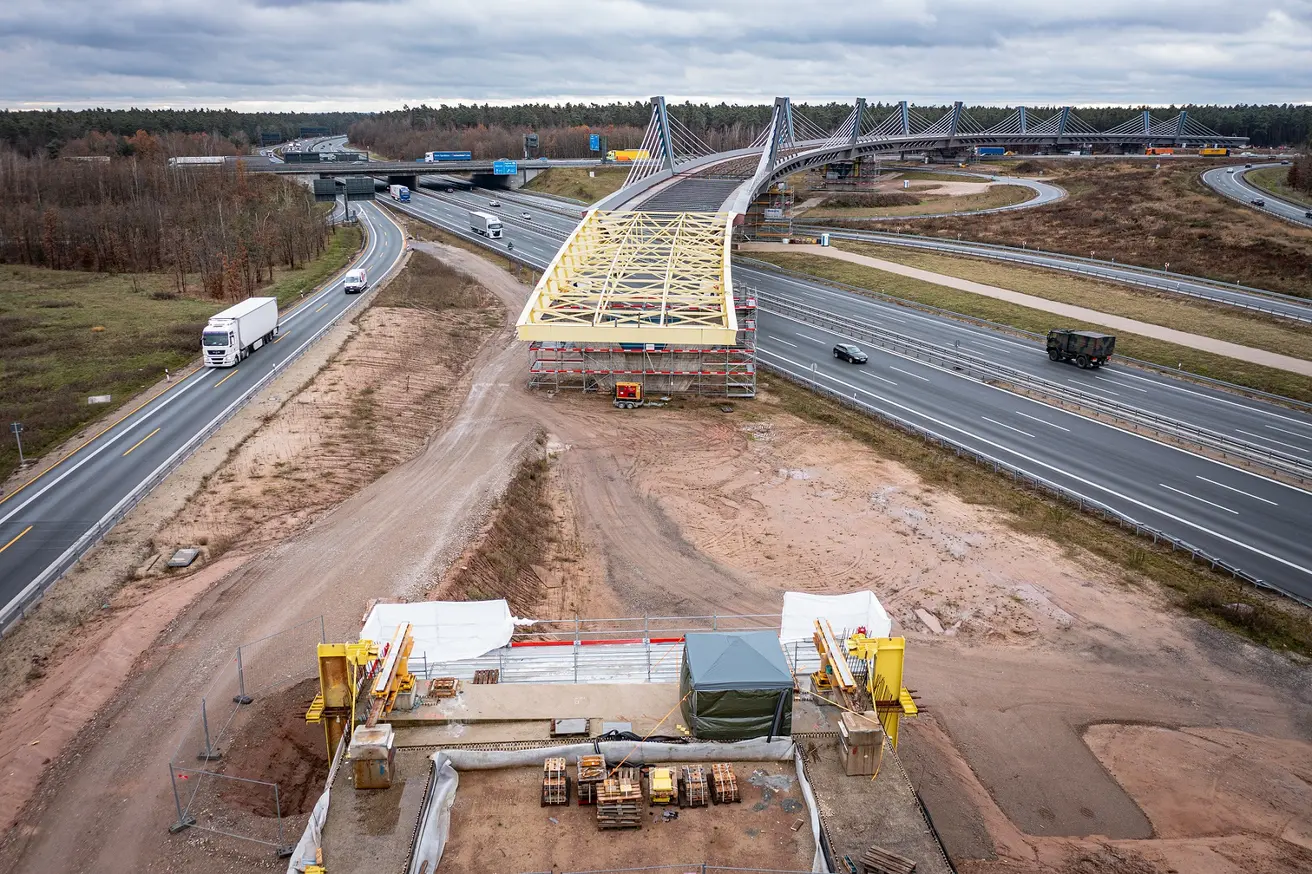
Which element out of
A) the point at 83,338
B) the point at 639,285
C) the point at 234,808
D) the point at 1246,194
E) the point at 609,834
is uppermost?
the point at 1246,194

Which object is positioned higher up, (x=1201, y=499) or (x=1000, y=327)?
(x=1000, y=327)

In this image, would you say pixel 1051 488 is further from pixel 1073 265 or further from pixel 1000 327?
pixel 1073 265

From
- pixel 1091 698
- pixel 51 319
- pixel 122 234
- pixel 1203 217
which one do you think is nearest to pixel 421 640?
pixel 1091 698

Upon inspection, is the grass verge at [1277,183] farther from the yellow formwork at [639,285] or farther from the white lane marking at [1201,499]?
the white lane marking at [1201,499]

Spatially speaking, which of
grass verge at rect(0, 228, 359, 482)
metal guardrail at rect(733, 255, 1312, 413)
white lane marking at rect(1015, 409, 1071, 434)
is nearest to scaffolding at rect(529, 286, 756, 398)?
white lane marking at rect(1015, 409, 1071, 434)

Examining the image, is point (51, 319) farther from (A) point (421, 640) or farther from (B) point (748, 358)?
(A) point (421, 640)

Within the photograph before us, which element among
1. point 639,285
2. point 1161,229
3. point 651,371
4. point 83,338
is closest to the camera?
point 651,371

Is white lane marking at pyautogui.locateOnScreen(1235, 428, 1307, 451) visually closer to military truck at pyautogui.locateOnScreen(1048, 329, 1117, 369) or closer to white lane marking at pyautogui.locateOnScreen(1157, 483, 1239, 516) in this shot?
white lane marking at pyautogui.locateOnScreen(1157, 483, 1239, 516)

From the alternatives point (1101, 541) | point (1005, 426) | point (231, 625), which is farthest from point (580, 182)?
point (231, 625)
